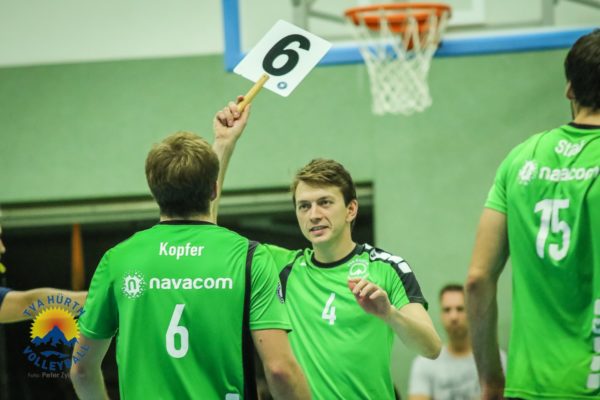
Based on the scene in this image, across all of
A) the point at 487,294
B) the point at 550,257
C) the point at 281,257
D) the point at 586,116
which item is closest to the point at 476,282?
the point at 487,294

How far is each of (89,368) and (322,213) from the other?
1.38 meters

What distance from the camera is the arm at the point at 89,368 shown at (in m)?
3.34

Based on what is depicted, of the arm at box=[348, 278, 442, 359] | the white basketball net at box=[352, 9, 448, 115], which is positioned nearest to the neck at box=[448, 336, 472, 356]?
the white basketball net at box=[352, 9, 448, 115]

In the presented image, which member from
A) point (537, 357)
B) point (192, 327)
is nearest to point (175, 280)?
point (192, 327)

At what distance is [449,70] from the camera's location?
829cm

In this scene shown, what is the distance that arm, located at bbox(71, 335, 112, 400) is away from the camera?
131 inches

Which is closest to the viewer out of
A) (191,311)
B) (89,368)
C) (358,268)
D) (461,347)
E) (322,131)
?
(191,311)

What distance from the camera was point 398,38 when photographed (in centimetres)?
701

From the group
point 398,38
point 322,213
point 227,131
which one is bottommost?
point 322,213

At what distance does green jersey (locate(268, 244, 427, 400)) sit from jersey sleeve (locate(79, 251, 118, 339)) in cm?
111

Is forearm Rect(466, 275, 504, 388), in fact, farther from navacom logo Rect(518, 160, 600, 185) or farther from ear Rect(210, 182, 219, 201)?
ear Rect(210, 182, 219, 201)

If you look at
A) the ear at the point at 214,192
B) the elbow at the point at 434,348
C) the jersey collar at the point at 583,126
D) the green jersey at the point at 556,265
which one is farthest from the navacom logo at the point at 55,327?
the jersey collar at the point at 583,126

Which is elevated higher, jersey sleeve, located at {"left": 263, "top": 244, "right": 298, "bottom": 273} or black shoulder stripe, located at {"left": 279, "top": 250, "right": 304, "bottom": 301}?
jersey sleeve, located at {"left": 263, "top": 244, "right": 298, "bottom": 273}

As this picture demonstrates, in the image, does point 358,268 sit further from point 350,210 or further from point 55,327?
point 55,327
